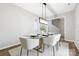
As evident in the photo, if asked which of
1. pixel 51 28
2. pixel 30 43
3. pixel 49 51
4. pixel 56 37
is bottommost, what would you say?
pixel 49 51

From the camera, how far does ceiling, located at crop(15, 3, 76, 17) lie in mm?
1692

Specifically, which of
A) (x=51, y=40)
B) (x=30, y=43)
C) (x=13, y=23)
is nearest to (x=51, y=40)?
(x=51, y=40)

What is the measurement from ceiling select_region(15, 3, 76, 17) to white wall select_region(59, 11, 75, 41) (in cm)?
8

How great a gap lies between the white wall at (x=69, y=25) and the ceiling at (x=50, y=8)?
0.27 ft

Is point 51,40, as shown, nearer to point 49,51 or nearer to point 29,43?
point 49,51

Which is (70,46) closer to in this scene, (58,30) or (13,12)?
(58,30)

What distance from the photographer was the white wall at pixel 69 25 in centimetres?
174

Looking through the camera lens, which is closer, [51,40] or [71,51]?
[71,51]

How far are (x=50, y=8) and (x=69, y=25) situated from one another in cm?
46

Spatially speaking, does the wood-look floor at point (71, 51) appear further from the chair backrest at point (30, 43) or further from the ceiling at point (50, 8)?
the ceiling at point (50, 8)

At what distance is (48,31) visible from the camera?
1.77 meters

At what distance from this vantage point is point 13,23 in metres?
1.75

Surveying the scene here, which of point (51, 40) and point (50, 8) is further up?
point (50, 8)

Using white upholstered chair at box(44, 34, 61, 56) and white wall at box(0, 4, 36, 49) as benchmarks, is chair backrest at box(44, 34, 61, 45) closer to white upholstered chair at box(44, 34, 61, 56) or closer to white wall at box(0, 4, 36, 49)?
white upholstered chair at box(44, 34, 61, 56)
